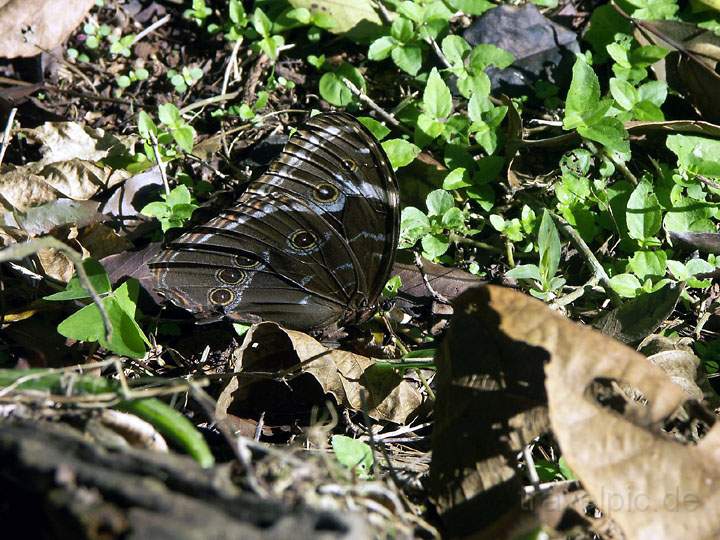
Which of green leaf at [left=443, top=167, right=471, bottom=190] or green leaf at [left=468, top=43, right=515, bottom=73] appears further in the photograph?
green leaf at [left=468, top=43, right=515, bottom=73]

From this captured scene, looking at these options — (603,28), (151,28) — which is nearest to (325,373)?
(603,28)

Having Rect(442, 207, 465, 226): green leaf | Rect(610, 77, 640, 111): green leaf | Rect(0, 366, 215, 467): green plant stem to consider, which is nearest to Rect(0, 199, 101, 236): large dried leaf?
Rect(442, 207, 465, 226): green leaf

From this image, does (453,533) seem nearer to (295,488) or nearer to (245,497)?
(295,488)

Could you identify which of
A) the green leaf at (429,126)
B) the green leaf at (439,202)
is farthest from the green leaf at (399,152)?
the green leaf at (439,202)

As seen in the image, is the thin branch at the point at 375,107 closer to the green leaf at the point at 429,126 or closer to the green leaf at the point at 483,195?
the green leaf at the point at 429,126

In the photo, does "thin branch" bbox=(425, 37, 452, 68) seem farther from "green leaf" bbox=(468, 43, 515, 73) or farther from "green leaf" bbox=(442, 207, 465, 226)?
"green leaf" bbox=(442, 207, 465, 226)

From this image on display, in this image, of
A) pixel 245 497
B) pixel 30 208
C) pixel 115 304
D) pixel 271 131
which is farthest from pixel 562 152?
pixel 245 497

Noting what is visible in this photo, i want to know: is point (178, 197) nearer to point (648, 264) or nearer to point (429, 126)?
point (429, 126)
